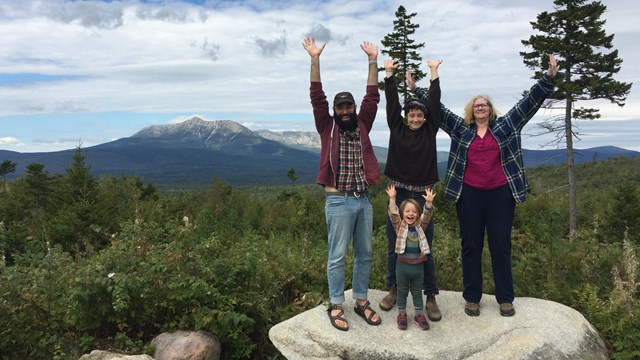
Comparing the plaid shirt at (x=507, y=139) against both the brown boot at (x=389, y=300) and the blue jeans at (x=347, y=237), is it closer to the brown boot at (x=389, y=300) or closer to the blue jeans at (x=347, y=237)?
the blue jeans at (x=347, y=237)

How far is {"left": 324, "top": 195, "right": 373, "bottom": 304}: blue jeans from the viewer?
4.82 metres

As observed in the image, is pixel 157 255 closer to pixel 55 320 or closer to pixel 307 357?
pixel 55 320

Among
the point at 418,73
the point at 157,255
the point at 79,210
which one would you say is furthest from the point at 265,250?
the point at 418,73

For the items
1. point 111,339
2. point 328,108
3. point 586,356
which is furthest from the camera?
point 111,339

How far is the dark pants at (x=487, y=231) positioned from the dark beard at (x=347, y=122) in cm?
141

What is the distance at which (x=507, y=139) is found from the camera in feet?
16.3

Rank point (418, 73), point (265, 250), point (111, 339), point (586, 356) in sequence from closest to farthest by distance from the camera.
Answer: point (586, 356), point (111, 339), point (265, 250), point (418, 73)

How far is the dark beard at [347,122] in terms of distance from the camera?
4848 mm

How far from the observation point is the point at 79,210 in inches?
629

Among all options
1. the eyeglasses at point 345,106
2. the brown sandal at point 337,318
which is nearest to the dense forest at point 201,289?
the brown sandal at point 337,318

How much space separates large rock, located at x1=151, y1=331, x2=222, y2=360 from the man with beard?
4.66 ft

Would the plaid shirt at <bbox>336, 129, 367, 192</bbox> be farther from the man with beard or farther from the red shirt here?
the red shirt

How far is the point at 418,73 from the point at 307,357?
28.9 metres

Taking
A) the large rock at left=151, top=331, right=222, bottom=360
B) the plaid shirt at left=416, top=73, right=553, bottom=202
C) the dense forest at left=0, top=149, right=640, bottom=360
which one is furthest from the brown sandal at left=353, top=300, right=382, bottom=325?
the large rock at left=151, top=331, right=222, bottom=360
